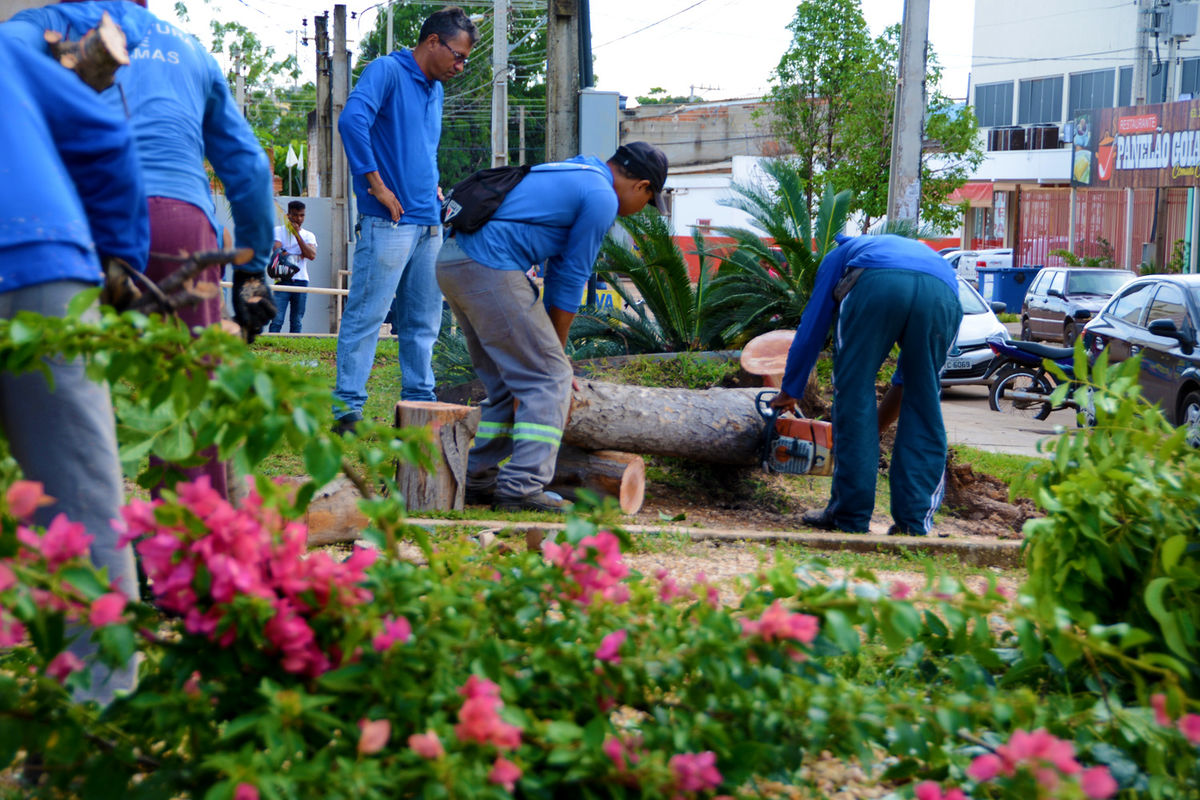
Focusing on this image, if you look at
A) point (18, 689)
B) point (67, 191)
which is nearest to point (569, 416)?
point (67, 191)

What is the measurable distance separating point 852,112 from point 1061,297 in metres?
5.51

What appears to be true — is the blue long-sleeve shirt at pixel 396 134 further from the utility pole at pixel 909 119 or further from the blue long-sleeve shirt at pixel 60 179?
the utility pole at pixel 909 119

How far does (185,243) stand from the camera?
3.04 m

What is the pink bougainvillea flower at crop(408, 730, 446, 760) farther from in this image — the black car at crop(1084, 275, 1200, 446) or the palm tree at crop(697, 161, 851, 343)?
the black car at crop(1084, 275, 1200, 446)

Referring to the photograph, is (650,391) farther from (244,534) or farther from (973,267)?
(973,267)

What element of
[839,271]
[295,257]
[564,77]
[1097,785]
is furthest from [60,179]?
[295,257]

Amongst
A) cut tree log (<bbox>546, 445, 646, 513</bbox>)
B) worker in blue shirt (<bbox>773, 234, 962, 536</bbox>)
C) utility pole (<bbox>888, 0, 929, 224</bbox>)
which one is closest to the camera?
worker in blue shirt (<bbox>773, 234, 962, 536</bbox>)

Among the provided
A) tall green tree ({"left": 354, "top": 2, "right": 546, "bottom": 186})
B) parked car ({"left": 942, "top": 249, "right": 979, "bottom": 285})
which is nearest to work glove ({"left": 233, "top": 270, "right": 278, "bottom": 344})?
parked car ({"left": 942, "top": 249, "right": 979, "bottom": 285})

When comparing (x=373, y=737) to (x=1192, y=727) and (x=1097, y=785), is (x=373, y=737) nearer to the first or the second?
(x=1097, y=785)

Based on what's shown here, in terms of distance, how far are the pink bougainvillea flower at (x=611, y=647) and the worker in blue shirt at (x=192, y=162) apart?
1689 mm

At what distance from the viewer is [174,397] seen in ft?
4.94

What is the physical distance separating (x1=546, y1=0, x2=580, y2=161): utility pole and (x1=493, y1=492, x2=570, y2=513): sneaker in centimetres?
410

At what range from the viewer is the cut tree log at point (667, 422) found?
576cm

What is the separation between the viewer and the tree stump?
483 centimetres
